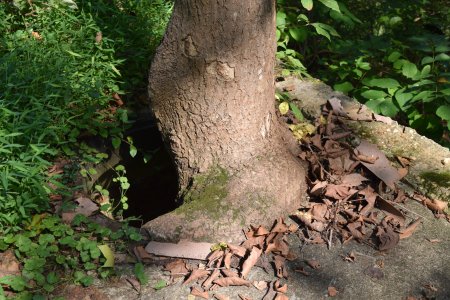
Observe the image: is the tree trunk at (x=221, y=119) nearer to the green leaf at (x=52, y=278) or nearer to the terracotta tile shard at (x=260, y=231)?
the terracotta tile shard at (x=260, y=231)

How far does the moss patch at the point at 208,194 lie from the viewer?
8.88 ft

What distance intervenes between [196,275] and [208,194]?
457mm

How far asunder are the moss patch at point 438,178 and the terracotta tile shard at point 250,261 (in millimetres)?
1176

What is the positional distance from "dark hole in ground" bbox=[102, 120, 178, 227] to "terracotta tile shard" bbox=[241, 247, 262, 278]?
1057 mm

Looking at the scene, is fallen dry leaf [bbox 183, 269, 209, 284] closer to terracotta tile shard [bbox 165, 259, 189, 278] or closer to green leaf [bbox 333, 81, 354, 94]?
terracotta tile shard [bbox 165, 259, 189, 278]

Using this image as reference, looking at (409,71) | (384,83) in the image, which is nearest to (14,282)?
(384,83)

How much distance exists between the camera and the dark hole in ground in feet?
11.7

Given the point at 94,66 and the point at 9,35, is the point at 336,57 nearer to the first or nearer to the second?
the point at 94,66

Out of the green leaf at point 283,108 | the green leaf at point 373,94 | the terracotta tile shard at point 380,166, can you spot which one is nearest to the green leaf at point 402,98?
the green leaf at point 373,94

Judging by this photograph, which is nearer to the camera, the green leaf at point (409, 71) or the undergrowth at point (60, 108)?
the undergrowth at point (60, 108)

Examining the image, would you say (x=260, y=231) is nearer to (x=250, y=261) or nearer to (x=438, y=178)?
(x=250, y=261)

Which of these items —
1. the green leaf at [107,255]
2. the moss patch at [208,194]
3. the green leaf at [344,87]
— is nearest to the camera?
the green leaf at [107,255]

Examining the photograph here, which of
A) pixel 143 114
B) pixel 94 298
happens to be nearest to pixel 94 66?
pixel 143 114

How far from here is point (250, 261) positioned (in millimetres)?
2537
